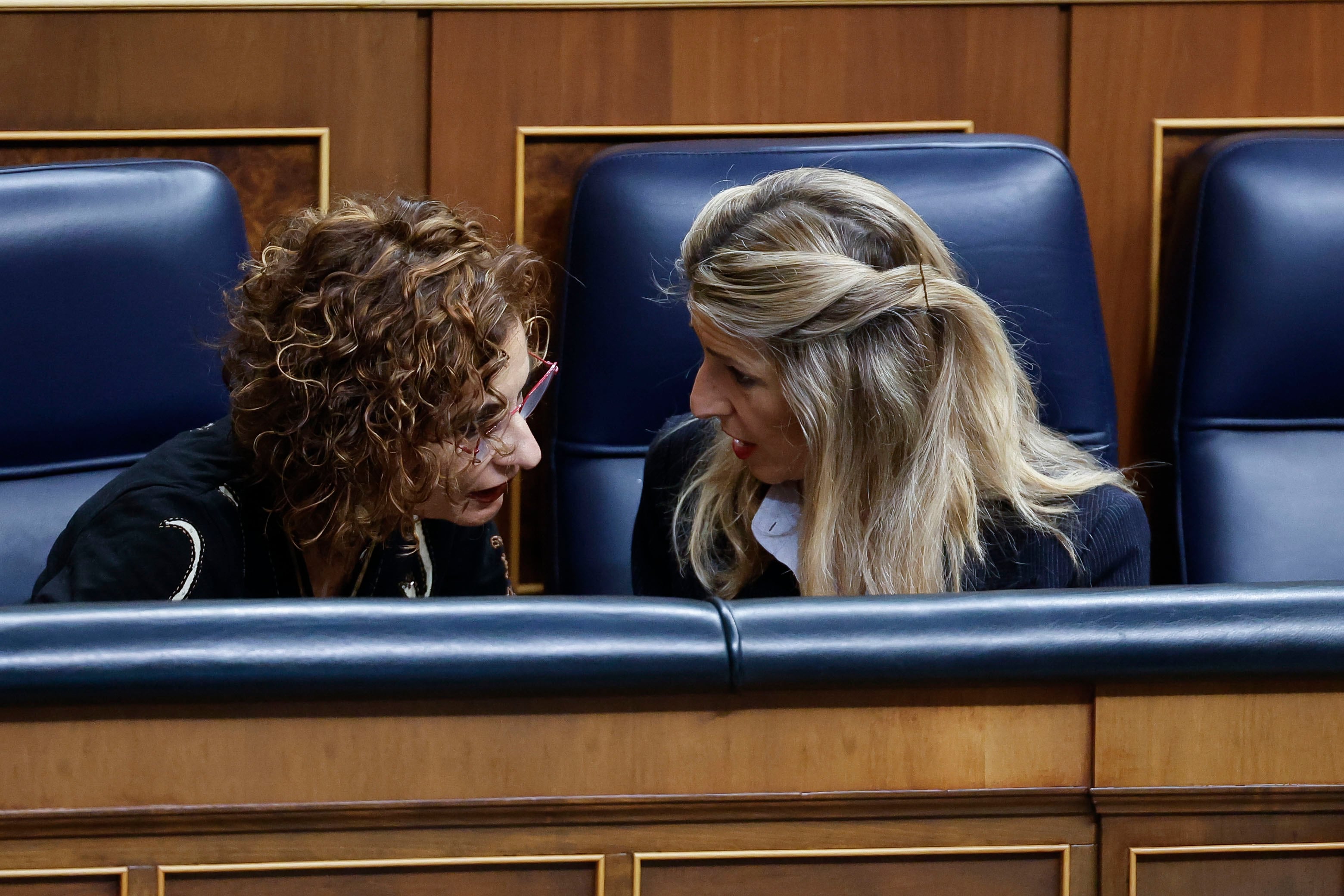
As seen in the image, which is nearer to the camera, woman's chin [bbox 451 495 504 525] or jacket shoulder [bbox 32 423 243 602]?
jacket shoulder [bbox 32 423 243 602]

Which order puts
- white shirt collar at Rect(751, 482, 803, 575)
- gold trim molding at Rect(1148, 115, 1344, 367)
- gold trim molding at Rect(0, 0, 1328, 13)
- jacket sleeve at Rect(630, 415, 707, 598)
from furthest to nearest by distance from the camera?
1. gold trim molding at Rect(1148, 115, 1344, 367)
2. gold trim molding at Rect(0, 0, 1328, 13)
3. jacket sleeve at Rect(630, 415, 707, 598)
4. white shirt collar at Rect(751, 482, 803, 575)

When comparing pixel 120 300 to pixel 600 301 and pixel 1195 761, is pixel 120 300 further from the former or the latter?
pixel 1195 761

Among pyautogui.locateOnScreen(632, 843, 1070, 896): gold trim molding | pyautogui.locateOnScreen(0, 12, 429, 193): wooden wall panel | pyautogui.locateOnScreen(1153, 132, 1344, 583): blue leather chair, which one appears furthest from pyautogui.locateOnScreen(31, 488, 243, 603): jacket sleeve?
pyautogui.locateOnScreen(1153, 132, 1344, 583): blue leather chair

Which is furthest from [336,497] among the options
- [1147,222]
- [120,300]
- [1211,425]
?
[1147,222]

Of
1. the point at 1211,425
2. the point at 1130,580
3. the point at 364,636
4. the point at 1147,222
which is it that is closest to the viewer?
the point at 364,636

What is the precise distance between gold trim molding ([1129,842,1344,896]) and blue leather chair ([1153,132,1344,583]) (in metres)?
0.86

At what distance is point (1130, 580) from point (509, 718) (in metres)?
0.75

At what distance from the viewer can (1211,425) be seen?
1.47 metres

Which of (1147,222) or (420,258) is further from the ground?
(1147,222)

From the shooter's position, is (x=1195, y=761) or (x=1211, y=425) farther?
(x=1211, y=425)

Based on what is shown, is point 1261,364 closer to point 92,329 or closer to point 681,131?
point 681,131

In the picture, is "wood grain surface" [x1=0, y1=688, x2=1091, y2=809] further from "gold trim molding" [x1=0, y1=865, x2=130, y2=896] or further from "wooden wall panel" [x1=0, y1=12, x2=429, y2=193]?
"wooden wall panel" [x1=0, y1=12, x2=429, y2=193]

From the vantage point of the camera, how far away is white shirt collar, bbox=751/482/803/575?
4.00 feet

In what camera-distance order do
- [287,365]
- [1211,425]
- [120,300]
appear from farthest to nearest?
[1211,425]
[120,300]
[287,365]
